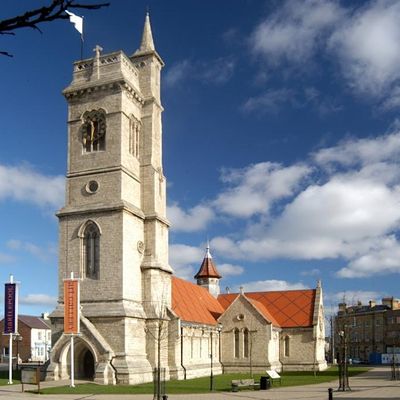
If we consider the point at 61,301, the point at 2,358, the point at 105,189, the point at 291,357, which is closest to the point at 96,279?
the point at 61,301

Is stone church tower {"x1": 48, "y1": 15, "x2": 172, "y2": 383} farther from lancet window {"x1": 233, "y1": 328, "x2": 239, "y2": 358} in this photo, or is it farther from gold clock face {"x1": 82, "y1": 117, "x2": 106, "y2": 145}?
lancet window {"x1": 233, "y1": 328, "x2": 239, "y2": 358}

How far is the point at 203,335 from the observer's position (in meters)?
56.2

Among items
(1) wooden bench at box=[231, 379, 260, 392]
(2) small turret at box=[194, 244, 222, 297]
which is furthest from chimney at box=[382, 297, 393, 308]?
(1) wooden bench at box=[231, 379, 260, 392]

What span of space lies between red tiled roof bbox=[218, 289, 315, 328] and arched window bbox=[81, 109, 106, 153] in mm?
28699

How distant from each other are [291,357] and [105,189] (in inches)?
1192

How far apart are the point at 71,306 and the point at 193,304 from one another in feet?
59.9

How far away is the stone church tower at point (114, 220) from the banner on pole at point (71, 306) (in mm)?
1786

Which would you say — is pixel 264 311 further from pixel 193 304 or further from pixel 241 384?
pixel 241 384

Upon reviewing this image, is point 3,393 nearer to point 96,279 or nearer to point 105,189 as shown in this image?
point 96,279

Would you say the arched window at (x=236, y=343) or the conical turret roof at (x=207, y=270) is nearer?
the arched window at (x=236, y=343)

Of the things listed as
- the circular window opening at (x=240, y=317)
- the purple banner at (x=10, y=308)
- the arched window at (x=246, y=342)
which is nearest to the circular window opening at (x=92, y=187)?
the purple banner at (x=10, y=308)

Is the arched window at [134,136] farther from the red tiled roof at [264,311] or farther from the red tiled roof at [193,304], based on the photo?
the red tiled roof at [264,311]

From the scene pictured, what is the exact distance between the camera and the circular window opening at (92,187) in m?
48.2

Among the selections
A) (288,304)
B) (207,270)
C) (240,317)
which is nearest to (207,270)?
(207,270)
